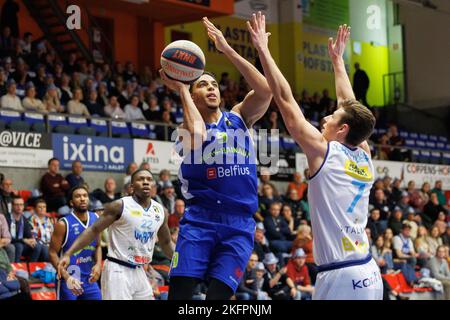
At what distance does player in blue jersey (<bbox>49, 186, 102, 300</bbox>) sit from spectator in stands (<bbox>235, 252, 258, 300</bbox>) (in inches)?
190

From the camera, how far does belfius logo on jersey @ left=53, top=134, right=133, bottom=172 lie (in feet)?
53.9

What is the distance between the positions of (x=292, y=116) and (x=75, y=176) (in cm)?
1069

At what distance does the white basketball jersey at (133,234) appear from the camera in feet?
30.0

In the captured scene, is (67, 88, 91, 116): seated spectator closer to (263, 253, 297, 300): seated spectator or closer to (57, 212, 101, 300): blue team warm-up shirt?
(263, 253, 297, 300): seated spectator

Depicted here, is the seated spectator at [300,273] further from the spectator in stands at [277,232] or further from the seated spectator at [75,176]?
the seated spectator at [75,176]

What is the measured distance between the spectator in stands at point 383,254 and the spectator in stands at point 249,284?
4.27 meters

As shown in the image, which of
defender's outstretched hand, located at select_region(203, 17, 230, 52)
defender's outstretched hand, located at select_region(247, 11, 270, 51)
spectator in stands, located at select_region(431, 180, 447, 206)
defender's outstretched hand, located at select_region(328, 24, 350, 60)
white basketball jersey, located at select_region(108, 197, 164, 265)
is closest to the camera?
defender's outstretched hand, located at select_region(247, 11, 270, 51)

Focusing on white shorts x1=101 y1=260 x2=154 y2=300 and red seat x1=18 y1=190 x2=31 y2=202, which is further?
red seat x1=18 y1=190 x2=31 y2=202

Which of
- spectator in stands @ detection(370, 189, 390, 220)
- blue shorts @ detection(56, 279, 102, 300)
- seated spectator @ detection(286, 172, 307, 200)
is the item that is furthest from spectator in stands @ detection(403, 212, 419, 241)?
blue shorts @ detection(56, 279, 102, 300)

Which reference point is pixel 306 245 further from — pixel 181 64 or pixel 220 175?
pixel 181 64

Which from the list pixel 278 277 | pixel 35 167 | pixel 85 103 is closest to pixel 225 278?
pixel 278 277

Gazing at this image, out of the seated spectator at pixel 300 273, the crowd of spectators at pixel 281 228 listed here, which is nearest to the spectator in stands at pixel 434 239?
the crowd of spectators at pixel 281 228

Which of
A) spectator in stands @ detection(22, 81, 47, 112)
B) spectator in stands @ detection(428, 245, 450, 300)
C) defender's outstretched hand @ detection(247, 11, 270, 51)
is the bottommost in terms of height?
spectator in stands @ detection(428, 245, 450, 300)
